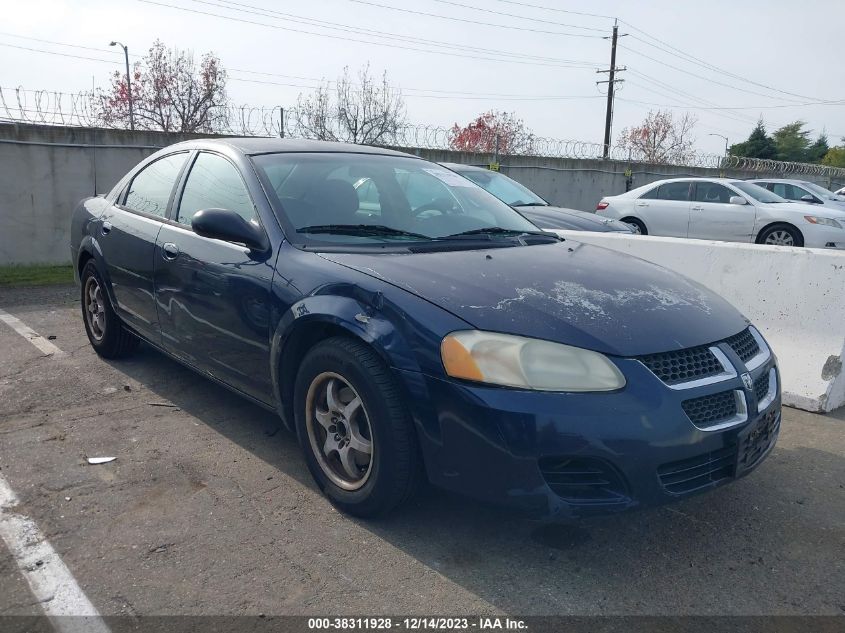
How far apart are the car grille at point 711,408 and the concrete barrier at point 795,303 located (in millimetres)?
2264

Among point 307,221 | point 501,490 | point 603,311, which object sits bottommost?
point 501,490

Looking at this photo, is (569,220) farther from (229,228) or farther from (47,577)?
Result: (47,577)

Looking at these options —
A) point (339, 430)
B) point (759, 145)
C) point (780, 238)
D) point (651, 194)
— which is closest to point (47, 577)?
point (339, 430)

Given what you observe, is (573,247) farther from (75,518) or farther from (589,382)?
(75,518)

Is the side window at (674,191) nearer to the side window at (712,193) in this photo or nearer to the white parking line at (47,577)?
the side window at (712,193)

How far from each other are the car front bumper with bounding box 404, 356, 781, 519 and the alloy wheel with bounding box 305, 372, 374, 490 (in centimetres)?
41

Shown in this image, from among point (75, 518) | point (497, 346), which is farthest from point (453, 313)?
point (75, 518)

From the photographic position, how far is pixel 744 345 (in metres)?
2.97

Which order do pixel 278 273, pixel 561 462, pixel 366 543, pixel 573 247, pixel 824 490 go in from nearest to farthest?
pixel 561 462 < pixel 366 543 < pixel 278 273 < pixel 824 490 < pixel 573 247

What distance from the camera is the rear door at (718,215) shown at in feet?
38.9

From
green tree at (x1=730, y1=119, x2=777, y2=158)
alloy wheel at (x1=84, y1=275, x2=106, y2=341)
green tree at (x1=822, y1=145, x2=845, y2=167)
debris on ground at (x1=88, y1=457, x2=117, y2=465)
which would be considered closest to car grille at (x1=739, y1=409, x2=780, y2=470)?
debris on ground at (x1=88, y1=457, x2=117, y2=465)

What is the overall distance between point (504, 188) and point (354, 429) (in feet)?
22.1

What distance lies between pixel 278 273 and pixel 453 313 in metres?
0.97

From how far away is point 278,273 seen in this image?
3.14 metres
